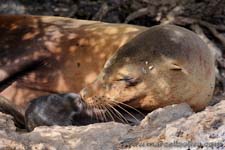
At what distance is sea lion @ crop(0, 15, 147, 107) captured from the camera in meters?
5.71

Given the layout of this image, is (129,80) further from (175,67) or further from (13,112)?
(13,112)

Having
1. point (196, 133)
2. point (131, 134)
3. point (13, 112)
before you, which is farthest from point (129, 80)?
point (196, 133)

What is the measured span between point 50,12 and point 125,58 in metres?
2.93

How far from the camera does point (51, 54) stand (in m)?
5.88

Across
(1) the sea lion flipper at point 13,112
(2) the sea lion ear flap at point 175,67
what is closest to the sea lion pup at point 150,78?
(2) the sea lion ear flap at point 175,67

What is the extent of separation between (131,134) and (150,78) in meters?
1.58

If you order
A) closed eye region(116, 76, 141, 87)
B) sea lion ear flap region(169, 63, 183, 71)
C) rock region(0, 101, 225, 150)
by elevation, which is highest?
rock region(0, 101, 225, 150)

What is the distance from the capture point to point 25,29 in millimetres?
6098

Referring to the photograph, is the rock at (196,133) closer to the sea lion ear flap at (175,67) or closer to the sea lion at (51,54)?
the sea lion ear flap at (175,67)

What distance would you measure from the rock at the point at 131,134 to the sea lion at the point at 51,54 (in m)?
2.22

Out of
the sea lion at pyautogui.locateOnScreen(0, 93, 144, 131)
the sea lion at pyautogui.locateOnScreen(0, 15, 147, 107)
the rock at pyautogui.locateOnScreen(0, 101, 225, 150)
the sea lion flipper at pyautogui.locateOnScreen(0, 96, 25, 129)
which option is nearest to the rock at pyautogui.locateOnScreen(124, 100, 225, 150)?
the rock at pyautogui.locateOnScreen(0, 101, 225, 150)

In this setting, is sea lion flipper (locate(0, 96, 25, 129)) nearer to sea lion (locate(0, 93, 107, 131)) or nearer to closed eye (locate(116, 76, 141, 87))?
sea lion (locate(0, 93, 107, 131))

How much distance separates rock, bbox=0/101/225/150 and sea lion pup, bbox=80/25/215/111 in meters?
1.15

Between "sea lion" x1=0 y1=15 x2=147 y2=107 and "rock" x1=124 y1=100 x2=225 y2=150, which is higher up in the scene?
"rock" x1=124 y1=100 x2=225 y2=150
